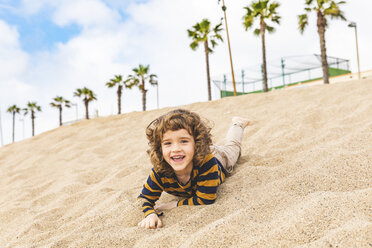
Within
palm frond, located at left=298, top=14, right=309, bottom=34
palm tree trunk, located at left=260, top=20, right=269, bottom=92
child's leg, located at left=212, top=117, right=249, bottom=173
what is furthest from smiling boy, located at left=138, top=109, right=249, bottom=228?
palm frond, located at left=298, top=14, right=309, bottom=34

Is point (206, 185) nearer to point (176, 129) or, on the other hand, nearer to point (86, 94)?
point (176, 129)

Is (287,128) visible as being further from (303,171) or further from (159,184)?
(159,184)

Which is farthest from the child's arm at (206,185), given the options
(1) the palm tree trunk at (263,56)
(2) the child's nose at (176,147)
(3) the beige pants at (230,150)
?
(1) the palm tree trunk at (263,56)

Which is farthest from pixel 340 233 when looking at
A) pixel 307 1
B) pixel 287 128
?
pixel 307 1

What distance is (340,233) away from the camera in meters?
1.19

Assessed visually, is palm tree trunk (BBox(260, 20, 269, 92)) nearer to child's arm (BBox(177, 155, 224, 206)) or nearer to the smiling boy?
the smiling boy

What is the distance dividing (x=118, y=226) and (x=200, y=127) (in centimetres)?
97

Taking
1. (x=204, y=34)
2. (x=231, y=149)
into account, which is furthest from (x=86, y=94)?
(x=231, y=149)

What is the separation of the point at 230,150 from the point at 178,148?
3.51 feet

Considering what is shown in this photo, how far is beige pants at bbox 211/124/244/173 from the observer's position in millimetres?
2740

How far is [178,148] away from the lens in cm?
200

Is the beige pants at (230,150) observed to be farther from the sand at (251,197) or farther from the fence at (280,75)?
the fence at (280,75)

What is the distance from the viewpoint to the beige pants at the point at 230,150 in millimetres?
2740

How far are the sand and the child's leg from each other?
0.11 meters
